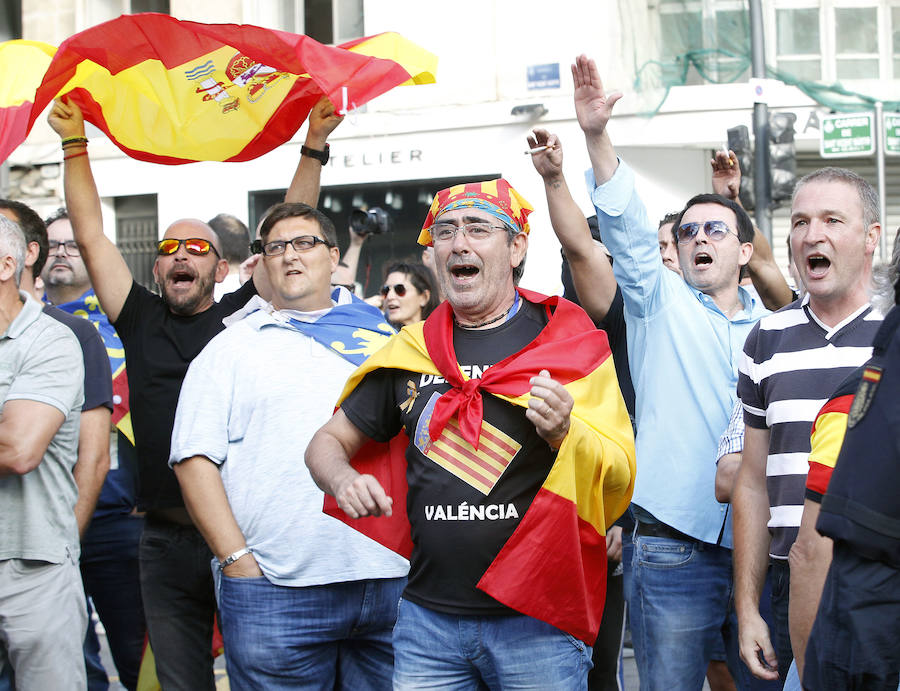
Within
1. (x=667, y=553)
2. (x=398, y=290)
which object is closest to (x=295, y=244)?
(x=667, y=553)

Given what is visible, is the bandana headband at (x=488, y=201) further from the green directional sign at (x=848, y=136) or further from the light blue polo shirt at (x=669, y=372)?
the green directional sign at (x=848, y=136)

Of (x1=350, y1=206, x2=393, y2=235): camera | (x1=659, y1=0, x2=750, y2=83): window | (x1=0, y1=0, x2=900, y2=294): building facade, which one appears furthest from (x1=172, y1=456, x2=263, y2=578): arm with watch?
(x1=659, y1=0, x2=750, y2=83): window

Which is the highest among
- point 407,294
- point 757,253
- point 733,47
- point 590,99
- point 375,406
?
point 733,47

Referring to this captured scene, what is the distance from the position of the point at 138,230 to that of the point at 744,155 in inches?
386

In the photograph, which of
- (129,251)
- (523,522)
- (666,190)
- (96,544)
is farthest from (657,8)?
(523,522)

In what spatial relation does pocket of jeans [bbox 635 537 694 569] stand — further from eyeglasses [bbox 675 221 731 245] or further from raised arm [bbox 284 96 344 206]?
raised arm [bbox 284 96 344 206]

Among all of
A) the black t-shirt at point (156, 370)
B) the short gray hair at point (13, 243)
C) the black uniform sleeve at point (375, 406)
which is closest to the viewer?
the black uniform sleeve at point (375, 406)

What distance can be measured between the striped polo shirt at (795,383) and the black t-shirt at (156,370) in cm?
242

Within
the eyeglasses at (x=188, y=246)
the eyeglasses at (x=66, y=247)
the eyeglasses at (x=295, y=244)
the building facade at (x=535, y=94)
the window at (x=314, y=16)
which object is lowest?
the eyeglasses at (x=295, y=244)

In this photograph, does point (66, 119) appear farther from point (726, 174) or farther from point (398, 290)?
point (726, 174)

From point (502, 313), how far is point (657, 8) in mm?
12511

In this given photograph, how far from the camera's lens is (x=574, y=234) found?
158 inches

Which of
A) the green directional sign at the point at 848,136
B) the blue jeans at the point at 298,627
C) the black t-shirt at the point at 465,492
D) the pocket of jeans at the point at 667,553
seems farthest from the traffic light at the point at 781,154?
the black t-shirt at the point at 465,492

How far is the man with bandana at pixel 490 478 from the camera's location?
10.2 feet
